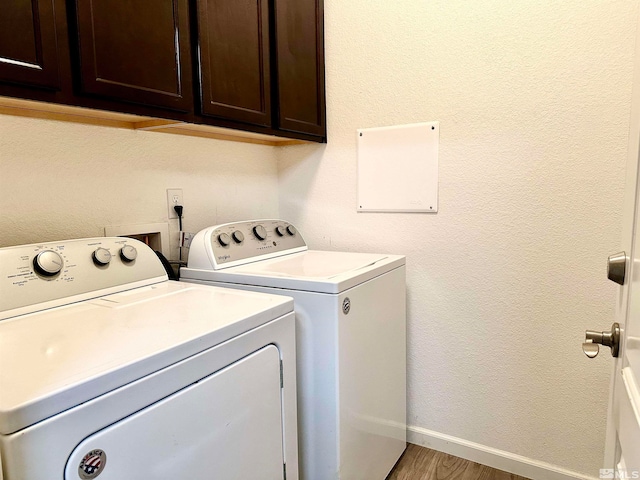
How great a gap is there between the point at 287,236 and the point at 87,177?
853 millimetres

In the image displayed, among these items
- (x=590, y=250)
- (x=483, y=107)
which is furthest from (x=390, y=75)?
(x=590, y=250)

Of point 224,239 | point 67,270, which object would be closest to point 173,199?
point 224,239

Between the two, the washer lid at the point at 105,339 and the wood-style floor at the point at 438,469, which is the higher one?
the washer lid at the point at 105,339

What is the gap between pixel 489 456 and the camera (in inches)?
72.7

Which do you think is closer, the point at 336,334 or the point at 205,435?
the point at 205,435

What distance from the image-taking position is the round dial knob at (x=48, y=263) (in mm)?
1114

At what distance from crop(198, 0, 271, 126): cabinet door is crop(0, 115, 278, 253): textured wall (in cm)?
34

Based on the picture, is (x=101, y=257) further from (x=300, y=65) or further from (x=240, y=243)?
(x=300, y=65)

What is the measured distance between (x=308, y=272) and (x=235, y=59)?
0.82 meters

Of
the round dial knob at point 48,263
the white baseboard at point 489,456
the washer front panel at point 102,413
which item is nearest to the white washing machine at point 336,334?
the white baseboard at point 489,456

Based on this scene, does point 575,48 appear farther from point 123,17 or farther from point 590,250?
point 123,17

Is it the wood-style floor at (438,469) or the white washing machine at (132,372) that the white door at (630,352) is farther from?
the wood-style floor at (438,469)

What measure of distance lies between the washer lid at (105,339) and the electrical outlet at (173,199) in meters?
0.48

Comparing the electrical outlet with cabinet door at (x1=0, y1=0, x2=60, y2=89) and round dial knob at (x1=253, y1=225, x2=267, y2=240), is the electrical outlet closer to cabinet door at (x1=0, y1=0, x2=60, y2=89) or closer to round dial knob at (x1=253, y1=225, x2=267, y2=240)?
round dial knob at (x1=253, y1=225, x2=267, y2=240)
